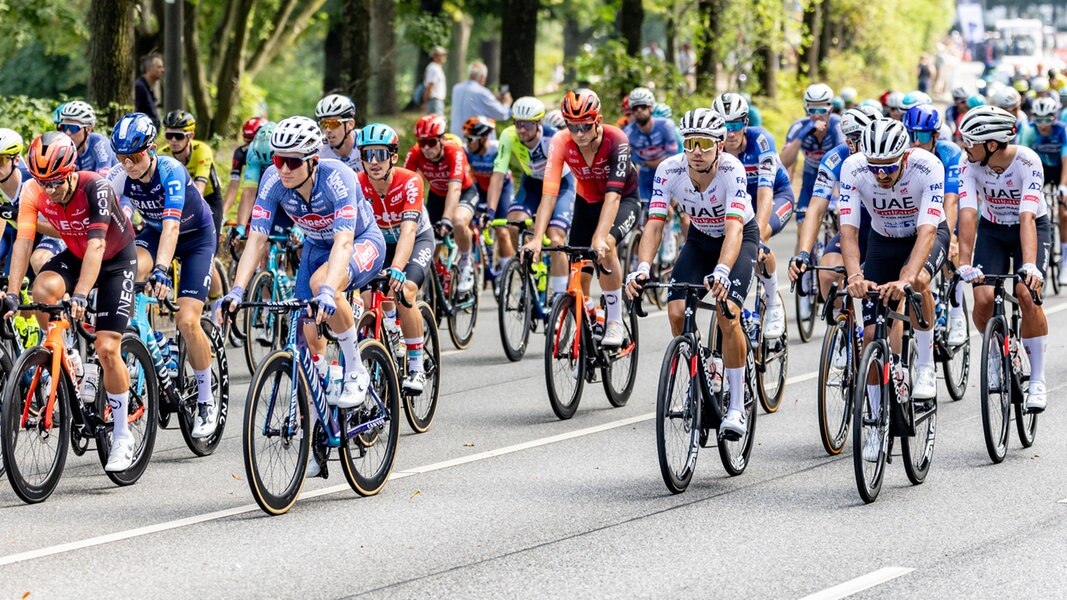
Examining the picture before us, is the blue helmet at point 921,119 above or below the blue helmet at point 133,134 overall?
above

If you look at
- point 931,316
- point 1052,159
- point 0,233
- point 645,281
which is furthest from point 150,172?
point 1052,159

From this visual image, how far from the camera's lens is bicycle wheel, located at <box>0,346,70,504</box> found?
8.45 metres

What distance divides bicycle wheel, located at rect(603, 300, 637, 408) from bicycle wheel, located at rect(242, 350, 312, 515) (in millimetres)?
3681

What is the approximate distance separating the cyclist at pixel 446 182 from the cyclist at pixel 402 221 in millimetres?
1895

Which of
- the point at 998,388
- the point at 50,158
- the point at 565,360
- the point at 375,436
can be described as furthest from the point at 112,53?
the point at 998,388

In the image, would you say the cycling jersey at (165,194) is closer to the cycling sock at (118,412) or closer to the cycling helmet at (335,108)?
the cycling sock at (118,412)

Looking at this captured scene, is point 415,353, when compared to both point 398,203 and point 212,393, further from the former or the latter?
point 212,393

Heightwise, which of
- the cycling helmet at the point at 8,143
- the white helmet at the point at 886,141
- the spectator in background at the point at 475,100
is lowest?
the cycling helmet at the point at 8,143

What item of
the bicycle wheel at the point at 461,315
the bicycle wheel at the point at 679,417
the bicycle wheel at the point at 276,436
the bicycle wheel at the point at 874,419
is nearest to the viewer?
the bicycle wheel at the point at 276,436

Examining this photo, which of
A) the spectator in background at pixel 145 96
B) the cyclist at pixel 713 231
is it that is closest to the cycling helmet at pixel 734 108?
the cyclist at pixel 713 231

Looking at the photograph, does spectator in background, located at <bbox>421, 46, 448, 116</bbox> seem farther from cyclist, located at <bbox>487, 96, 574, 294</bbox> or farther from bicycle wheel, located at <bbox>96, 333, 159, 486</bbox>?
bicycle wheel, located at <bbox>96, 333, 159, 486</bbox>

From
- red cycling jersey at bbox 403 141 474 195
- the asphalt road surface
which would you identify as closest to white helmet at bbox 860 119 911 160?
the asphalt road surface

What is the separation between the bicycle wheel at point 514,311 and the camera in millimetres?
13484

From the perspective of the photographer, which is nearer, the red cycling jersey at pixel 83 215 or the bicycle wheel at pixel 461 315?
the red cycling jersey at pixel 83 215
